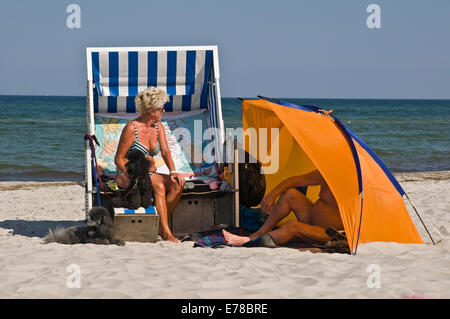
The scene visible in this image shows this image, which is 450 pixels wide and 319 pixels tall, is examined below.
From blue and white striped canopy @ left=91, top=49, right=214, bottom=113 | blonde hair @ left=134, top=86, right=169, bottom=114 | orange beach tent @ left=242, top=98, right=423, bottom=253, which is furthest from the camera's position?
blue and white striped canopy @ left=91, top=49, right=214, bottom=113

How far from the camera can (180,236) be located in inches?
214

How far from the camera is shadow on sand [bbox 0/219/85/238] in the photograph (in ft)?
18.3

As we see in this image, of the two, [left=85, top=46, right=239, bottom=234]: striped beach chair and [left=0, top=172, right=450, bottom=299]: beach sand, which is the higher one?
[left=85, top=46, right=239, bottom=234]: striped beach chair

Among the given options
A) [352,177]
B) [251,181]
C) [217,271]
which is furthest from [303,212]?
[217,271]

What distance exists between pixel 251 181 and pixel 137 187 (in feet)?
3.66

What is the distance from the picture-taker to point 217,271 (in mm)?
3783

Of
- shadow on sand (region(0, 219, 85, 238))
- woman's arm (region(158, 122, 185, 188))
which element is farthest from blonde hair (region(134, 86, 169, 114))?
shadow on sand (region(0, 219, 85, 238))

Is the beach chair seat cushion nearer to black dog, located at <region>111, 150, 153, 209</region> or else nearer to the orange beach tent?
black dog, located at <region>111, 150, 153, 209</region>

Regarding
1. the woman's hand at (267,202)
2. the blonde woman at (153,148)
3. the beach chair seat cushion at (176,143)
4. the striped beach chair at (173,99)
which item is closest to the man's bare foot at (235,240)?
the woman's hand at (267,202)

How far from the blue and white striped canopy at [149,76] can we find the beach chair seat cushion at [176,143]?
0.35 feet

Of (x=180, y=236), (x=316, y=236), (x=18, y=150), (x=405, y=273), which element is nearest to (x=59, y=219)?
(x=180, y=236)

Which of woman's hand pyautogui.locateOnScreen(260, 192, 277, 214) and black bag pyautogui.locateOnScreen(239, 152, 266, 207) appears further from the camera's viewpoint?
black bag pyautogui.locateOnScreen(239, 152, 266, 207)

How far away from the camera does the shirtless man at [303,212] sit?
15.5 ft

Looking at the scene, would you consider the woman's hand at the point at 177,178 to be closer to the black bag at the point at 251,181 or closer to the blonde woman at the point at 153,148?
the blonde woman at the point at 153,148
